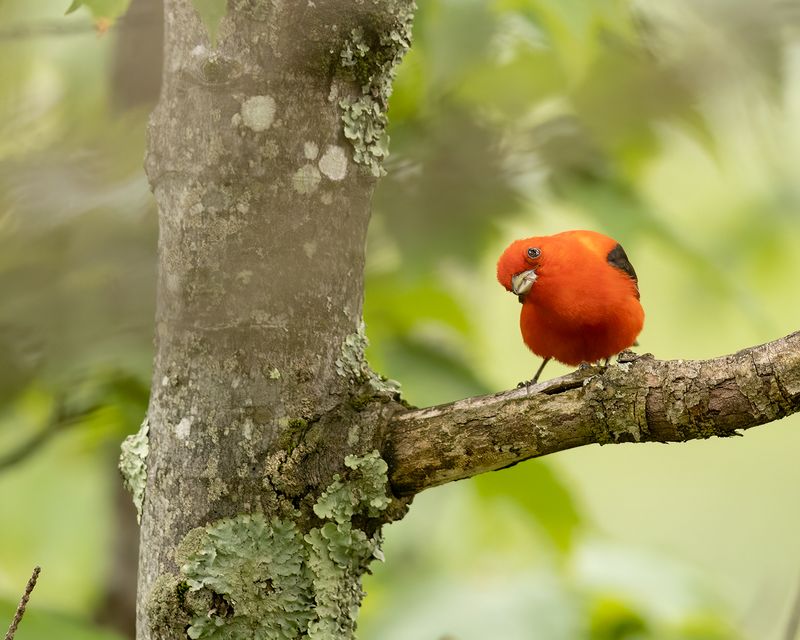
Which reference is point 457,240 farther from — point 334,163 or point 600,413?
point 600,413

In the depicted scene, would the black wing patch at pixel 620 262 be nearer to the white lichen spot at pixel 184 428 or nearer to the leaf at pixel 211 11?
the white lichen spot at pixel 184 428

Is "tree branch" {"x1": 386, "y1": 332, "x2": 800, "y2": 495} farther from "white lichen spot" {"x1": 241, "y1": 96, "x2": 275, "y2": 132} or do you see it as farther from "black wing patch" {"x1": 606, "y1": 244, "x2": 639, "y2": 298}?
"black wing patch" {"x1": 606, "y1": 244, "x2": 639, "y2": 298}

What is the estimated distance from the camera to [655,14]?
2.84 m

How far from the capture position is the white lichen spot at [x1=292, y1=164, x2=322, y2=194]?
1.71 metres

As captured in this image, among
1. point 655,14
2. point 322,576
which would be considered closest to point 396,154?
point 655,14

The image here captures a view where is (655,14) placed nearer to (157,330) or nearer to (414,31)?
(414,31)

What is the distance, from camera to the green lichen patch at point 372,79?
1.72 m

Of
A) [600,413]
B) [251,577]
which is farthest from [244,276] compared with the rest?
[600,413]

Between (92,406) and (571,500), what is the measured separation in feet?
4.21

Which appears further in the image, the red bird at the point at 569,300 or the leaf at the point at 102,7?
the red bird at the point at 569,300

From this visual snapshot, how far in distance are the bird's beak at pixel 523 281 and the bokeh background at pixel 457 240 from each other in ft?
1.00

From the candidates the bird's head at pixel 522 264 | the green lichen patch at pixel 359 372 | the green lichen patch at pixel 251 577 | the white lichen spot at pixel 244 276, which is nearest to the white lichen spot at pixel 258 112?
the white lichen spot at pixel 244 276

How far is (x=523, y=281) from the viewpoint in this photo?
8.34 ft

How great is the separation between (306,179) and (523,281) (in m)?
0.97
